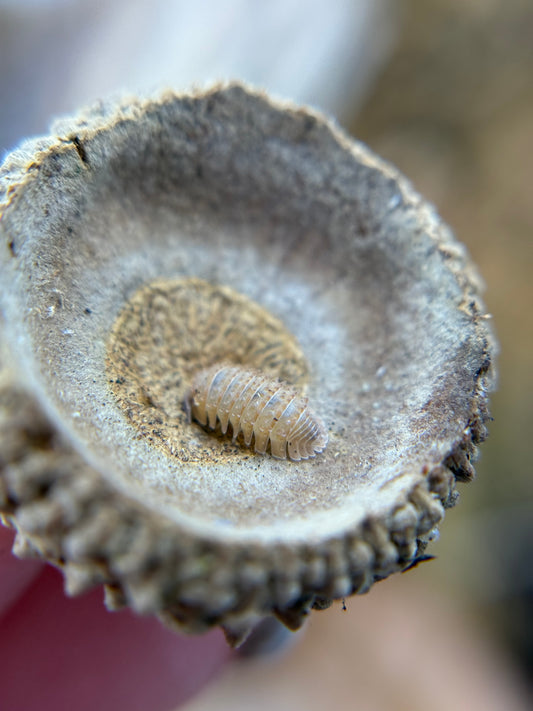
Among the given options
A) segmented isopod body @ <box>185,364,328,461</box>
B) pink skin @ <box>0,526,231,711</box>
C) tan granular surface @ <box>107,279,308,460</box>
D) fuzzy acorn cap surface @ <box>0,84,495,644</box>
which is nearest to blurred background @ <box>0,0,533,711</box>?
pink skin @ <box>0,526,231,711</box>

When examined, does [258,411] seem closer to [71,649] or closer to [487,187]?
[71,649]

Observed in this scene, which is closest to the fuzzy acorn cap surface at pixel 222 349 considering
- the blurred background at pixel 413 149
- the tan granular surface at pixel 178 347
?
the tan granular surface at pixel 178 347

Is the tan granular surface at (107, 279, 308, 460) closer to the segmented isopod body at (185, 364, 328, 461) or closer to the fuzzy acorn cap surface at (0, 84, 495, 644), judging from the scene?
the fuzzy acorn cap surface at (0, 84, 495, 644)

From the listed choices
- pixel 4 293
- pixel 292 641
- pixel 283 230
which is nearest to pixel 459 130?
pixel 283 230

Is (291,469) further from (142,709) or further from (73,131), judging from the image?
(142,709)

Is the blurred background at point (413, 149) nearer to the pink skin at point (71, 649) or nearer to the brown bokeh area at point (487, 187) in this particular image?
the brown bokeh area at point (487, 187)
